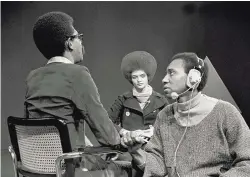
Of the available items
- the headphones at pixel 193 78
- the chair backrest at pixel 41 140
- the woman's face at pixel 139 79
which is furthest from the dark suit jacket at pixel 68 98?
the woman's face at pixel 139 79

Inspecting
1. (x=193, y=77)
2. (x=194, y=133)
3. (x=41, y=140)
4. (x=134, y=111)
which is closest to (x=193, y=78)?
(x=193, y=77)

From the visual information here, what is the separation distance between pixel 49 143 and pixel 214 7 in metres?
3.87

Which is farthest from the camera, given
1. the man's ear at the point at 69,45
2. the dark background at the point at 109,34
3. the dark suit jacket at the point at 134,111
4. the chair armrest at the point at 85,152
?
the dark background at the point at 109,34

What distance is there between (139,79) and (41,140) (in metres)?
1.54

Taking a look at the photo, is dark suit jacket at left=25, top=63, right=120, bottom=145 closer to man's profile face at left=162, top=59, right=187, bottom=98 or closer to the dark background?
man's profile face at left=162, top=59, right=187, bottom=98

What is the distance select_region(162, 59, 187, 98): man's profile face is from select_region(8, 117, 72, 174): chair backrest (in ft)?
1.66

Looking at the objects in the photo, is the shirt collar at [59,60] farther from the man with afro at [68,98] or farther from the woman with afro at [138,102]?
the woman with afro at [138,102]

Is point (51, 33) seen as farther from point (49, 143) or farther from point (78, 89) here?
point (49, 143)

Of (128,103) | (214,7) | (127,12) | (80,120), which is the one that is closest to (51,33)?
(80,120)

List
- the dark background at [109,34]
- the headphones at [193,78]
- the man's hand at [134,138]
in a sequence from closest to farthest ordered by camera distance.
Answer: the headphones at [193,78] < the man's hand at [134,138] < the dark background at [109,34]

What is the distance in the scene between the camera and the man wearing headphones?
4.95 feet

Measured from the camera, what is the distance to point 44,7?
4836mm

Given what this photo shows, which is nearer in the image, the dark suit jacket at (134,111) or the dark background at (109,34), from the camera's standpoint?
the dark suit jacket at (134,111)

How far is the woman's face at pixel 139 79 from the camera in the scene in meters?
2.97
